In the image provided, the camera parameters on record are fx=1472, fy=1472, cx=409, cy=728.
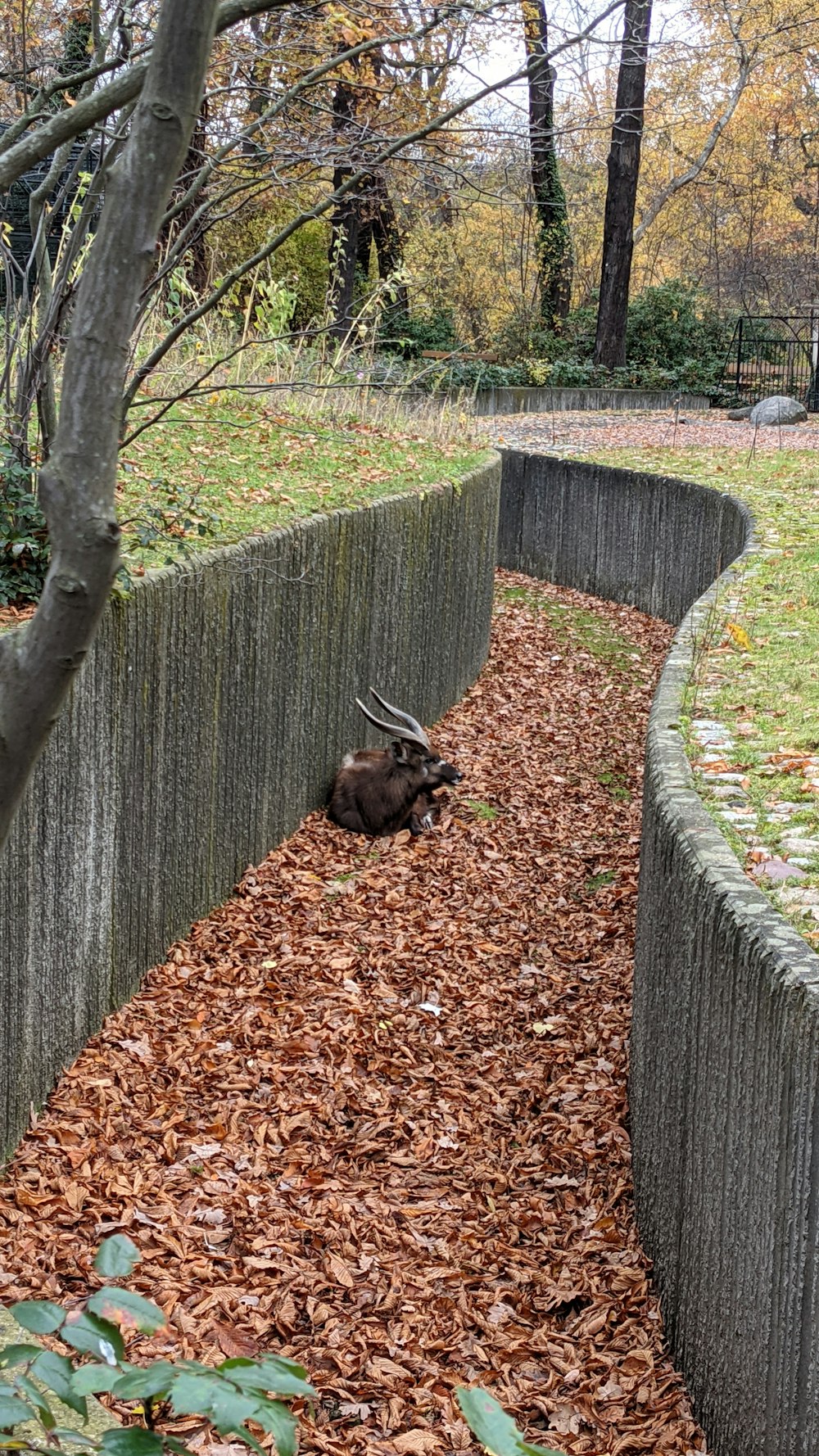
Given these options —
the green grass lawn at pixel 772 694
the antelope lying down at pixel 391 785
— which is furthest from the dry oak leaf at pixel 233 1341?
the antelope lying down at pixel 391 785

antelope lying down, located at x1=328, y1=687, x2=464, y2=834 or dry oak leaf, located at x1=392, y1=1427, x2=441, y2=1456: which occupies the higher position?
antelope lying down, located at x1=328, y1=687, x2=464, y2=834

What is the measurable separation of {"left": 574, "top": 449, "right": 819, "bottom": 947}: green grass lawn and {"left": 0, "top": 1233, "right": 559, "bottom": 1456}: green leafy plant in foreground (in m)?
2.54

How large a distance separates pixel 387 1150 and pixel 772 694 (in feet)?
9.34

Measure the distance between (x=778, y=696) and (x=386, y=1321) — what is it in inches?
140

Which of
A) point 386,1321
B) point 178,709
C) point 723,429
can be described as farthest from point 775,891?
point 723,429

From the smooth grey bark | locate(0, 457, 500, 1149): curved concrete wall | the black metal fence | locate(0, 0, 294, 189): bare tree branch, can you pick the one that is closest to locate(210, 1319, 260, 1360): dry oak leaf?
locate(0, 457, 500, 1149): curved concrete wall

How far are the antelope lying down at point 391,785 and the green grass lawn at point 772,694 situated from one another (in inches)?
78.9

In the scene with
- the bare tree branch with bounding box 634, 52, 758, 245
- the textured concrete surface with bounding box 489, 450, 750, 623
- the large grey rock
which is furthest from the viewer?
the bare tree branch with bounding box 634, 52, 758, 245

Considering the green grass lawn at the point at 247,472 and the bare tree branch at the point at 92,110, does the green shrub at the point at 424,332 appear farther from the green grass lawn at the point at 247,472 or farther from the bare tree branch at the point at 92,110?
the bare tree branch at the point at 92,110

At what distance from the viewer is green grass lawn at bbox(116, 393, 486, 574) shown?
730 cm

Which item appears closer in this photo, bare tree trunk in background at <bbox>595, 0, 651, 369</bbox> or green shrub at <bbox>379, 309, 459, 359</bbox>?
green shrub at <bbox>379, 309, 459, 359</bbox>

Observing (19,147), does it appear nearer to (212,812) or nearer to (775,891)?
(775,891)

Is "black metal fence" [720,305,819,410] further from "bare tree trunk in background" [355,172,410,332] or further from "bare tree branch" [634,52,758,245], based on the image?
"bare tree trunk in background" [355,172,410,332]

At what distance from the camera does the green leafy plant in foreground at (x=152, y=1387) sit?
4.47 ft
